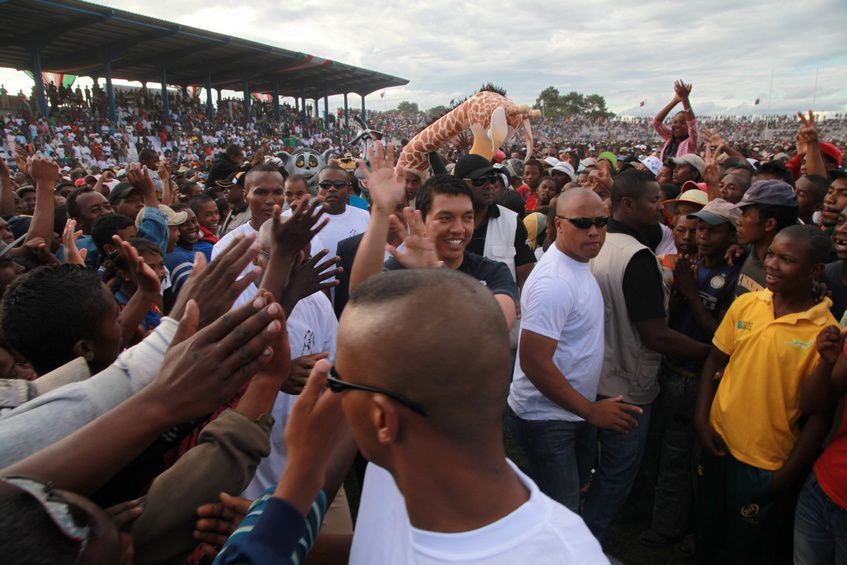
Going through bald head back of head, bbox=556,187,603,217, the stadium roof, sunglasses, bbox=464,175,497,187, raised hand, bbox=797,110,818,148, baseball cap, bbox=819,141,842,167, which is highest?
the stadium roof

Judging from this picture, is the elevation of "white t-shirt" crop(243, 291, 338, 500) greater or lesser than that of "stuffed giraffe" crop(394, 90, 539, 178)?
lesser

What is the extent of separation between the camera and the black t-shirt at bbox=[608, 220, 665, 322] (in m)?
2.86

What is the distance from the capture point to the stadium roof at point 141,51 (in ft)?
59.0

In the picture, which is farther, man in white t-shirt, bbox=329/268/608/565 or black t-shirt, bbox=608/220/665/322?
black t-shirt, bbox=608/220/665/322

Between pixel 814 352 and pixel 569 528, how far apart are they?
6.86 feet

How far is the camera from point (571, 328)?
2.70 m

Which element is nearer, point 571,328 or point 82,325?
point 82,325

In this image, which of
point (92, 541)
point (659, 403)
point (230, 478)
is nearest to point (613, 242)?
point (659, 403)

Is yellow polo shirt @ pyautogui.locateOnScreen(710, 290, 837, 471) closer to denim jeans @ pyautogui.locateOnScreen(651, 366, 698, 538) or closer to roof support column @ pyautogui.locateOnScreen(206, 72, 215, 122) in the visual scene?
denim jeans @ pyautogui.locateOnScreen(651, 366, 698, 538)

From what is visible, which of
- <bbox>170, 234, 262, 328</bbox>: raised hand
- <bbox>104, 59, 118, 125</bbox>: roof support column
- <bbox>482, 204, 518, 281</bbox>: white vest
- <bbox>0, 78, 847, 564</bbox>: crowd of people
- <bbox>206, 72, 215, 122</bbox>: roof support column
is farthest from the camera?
<bbox>206, 72, 215, 122</bbox>: roof support column

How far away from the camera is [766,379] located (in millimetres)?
2492

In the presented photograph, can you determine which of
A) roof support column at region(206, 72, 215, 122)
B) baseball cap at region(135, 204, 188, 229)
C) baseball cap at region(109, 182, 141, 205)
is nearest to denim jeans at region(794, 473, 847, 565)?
baseball cap at region(135, 204, 188, 229)

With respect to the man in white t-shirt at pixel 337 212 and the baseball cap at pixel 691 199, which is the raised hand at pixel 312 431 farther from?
the baseball cap at pixel 691 199

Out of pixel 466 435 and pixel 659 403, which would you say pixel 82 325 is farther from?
pixel 659 403
